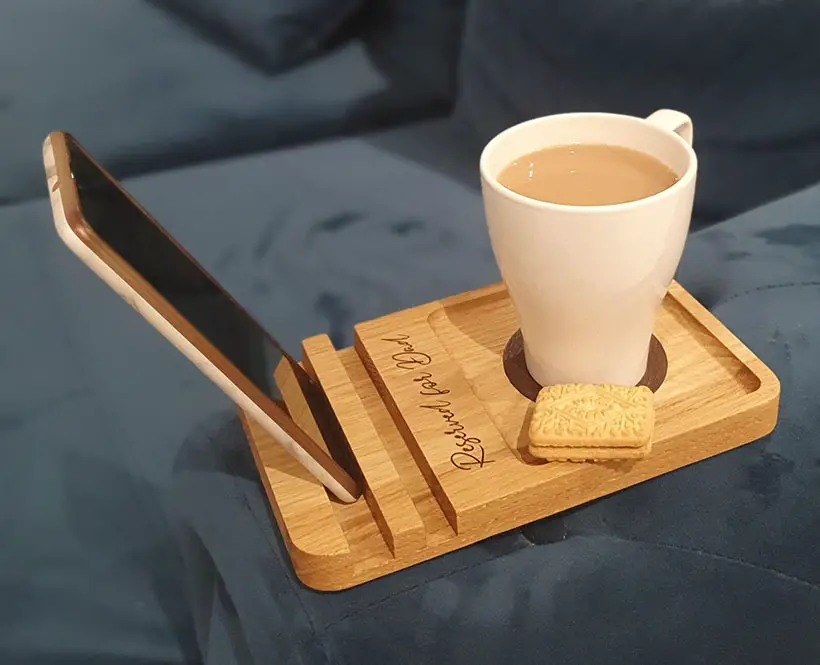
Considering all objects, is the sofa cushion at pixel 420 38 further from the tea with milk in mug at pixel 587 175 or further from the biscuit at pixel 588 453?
the biscuit at pixel 588 453

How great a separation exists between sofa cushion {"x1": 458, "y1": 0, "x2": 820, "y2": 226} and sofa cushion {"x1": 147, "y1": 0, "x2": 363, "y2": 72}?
236 mm

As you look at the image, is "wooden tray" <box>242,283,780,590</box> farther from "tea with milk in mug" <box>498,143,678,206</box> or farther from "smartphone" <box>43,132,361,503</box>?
"tea with milk in mug" <box>498,143,678,206</box>

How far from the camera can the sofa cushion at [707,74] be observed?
724 mm

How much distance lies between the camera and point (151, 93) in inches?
40.1

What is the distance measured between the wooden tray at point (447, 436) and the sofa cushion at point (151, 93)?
1.89 feet

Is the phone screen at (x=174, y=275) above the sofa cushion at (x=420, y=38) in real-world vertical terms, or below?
above

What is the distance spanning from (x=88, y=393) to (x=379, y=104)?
1.78 ft

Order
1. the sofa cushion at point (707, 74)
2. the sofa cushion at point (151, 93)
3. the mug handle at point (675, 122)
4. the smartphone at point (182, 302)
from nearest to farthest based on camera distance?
the smartphone at point (182, 302) < the mug handle at point (675, 122) < the sofa cushion at point (707, 74) < the sofa cushion at point (151, 93)

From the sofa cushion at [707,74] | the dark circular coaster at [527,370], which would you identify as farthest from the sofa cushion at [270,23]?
the dark circular coaster at [527,370]

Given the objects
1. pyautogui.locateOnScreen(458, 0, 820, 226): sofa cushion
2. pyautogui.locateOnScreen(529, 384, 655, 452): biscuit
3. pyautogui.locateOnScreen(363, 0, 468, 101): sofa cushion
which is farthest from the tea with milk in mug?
pyautogui.locateOnScreen(363, 0, 468, 101): sofa cushion

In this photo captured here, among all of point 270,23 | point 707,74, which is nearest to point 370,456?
point 707,74

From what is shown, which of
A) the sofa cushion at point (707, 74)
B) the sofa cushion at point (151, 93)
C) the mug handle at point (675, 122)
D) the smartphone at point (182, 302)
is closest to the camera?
the smartphone at point (182, 302)

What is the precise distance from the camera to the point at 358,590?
46 centimetres

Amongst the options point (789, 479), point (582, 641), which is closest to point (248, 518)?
point (582, 641)
